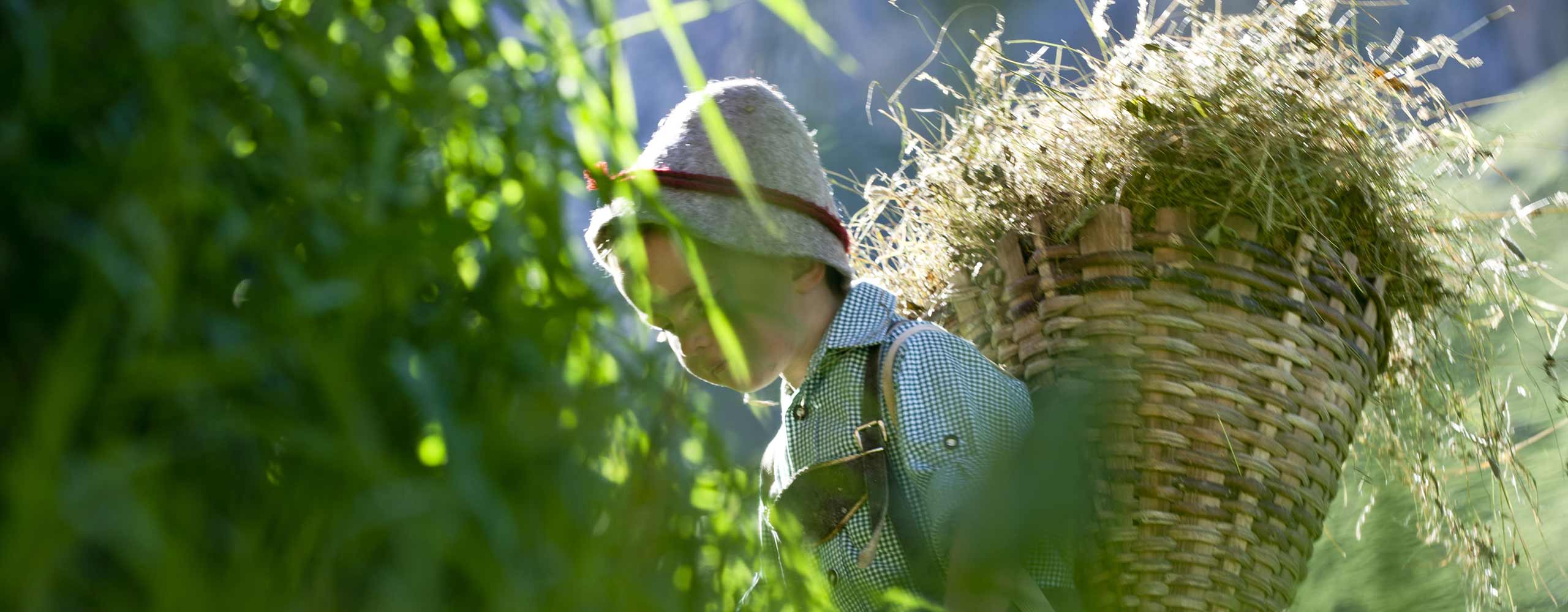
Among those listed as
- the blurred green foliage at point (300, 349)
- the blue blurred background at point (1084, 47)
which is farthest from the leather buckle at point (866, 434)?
the blurred green foliage at point (300, 349)

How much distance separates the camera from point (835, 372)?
112 centimetres

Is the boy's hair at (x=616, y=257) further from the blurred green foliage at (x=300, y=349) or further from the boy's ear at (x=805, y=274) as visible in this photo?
the blurred green foliage at (x=300, y=349)

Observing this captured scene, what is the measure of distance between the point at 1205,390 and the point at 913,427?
23cm

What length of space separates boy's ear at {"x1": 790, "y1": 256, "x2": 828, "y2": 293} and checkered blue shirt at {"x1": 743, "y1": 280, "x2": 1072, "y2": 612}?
0.06 meters

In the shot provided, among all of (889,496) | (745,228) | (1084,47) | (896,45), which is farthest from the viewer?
(896,45)

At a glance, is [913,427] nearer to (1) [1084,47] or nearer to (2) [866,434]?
(2) [866,434]

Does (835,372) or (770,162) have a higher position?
(770,162)

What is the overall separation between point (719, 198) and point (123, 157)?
0.69 m

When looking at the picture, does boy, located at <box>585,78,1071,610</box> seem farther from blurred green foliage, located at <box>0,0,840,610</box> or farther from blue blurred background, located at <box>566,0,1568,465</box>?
blue blurred background, located at <box>566,0,1568,465</box>

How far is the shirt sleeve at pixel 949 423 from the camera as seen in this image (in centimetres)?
98

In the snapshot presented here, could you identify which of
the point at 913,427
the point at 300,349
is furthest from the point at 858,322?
the point at 300,349

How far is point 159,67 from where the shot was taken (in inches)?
9.3

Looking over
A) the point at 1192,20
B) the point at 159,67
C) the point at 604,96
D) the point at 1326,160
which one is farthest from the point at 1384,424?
Answer: the point at 159,67

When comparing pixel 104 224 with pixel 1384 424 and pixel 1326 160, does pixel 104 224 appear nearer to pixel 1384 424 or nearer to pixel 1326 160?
pixel 1326 160
